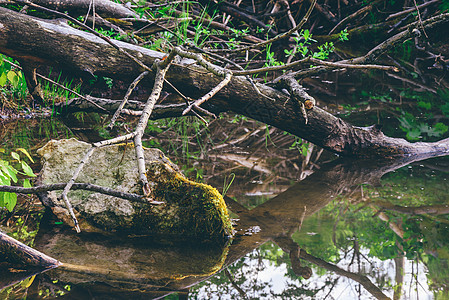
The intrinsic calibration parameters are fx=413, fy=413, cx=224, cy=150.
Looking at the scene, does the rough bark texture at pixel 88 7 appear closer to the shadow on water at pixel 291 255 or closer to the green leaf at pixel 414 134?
the shadow on water at pixel 291 255

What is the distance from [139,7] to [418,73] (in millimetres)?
5631

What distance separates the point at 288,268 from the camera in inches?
92.5

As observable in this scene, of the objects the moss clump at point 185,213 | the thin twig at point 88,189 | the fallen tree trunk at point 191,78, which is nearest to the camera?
the thin twig at point 88,189

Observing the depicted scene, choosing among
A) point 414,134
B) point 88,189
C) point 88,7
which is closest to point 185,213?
point 88,189

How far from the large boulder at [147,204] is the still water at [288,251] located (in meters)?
0.11

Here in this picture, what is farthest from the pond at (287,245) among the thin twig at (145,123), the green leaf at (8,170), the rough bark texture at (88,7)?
the rough bark texture at (88,7)

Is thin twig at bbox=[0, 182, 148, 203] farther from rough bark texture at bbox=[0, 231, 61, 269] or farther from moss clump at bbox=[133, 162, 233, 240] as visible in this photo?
moss clump at bbox=[133, 162, 233, 240]

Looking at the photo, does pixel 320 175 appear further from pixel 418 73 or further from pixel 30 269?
pixel 418 73

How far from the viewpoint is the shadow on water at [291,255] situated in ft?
6.91

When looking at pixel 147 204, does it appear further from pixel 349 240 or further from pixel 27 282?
pixel 349 240

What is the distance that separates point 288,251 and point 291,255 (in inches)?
1.6

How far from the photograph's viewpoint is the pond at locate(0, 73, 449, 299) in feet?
6.88

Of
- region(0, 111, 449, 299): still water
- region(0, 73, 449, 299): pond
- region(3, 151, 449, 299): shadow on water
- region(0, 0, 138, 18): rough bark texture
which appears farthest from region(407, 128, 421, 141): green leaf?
region(0, 0, 138, 18): rough bark texture

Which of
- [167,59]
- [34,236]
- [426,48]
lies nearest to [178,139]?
[167,59]
